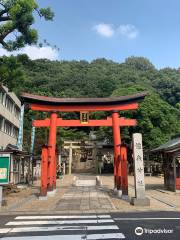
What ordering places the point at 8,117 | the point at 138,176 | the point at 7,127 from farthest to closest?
the point at 7,127, the point at 8,117, the point at 138,176

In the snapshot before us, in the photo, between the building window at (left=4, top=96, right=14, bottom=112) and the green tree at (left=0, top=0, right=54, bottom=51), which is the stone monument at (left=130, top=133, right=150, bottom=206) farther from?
the building window at (left=4, top=96, right=14, bottom=112)

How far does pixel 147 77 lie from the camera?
89.8 m

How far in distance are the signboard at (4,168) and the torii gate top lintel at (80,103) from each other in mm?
6592

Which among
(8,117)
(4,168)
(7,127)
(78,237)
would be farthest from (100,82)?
(78,237)

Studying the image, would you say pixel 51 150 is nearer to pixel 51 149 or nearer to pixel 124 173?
pixel 51 149

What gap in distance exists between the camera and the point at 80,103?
2153 centimetres

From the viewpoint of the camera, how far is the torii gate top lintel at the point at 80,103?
2120 cm

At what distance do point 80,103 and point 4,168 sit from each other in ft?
26.7

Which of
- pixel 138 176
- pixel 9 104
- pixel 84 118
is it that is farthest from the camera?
pixel 9 104

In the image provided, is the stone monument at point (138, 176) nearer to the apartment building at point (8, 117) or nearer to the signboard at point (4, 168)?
the signboard at point (4, 168)

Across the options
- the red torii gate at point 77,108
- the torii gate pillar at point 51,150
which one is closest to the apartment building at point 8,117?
the red torii gate at point 77,108

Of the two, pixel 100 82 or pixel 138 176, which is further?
pixel 100 82

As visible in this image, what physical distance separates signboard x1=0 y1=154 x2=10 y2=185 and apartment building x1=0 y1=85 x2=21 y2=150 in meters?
15.5

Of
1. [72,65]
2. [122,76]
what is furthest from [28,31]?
[72,65]
